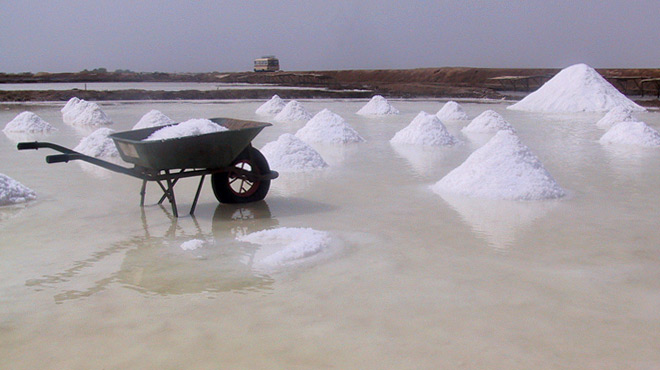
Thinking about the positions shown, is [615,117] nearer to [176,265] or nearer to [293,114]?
[293,114]

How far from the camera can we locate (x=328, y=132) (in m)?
9.38

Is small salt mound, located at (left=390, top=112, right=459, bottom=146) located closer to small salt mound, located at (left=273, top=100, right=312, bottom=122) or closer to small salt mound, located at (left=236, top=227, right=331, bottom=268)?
small salt mound, located at (left=273, top=100, right=312, bottom=122)

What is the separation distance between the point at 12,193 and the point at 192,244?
2.17 meters

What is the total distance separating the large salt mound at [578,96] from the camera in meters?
16.8

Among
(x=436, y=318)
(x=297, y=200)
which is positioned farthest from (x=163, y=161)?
(x=436, y=318)

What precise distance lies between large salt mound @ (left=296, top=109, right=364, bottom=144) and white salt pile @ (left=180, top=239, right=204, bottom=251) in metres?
5.52

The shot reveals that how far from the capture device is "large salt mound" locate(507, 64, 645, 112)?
659 inches

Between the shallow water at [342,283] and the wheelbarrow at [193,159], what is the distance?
7.9 inches

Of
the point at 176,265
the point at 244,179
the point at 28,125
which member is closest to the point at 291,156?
the point at 244,179

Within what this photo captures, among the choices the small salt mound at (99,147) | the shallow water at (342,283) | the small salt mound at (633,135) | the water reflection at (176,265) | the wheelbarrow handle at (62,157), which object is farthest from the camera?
the small salt mound at (633,135)

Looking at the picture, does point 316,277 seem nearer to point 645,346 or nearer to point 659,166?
point 645,346

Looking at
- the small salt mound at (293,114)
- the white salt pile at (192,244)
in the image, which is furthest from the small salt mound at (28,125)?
the white salt pile at (192,244)

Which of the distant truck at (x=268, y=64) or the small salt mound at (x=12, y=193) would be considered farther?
the distant truck at (x=268, y=64)

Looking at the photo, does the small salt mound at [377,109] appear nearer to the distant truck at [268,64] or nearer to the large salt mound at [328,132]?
the large salt mound at [328,132]
